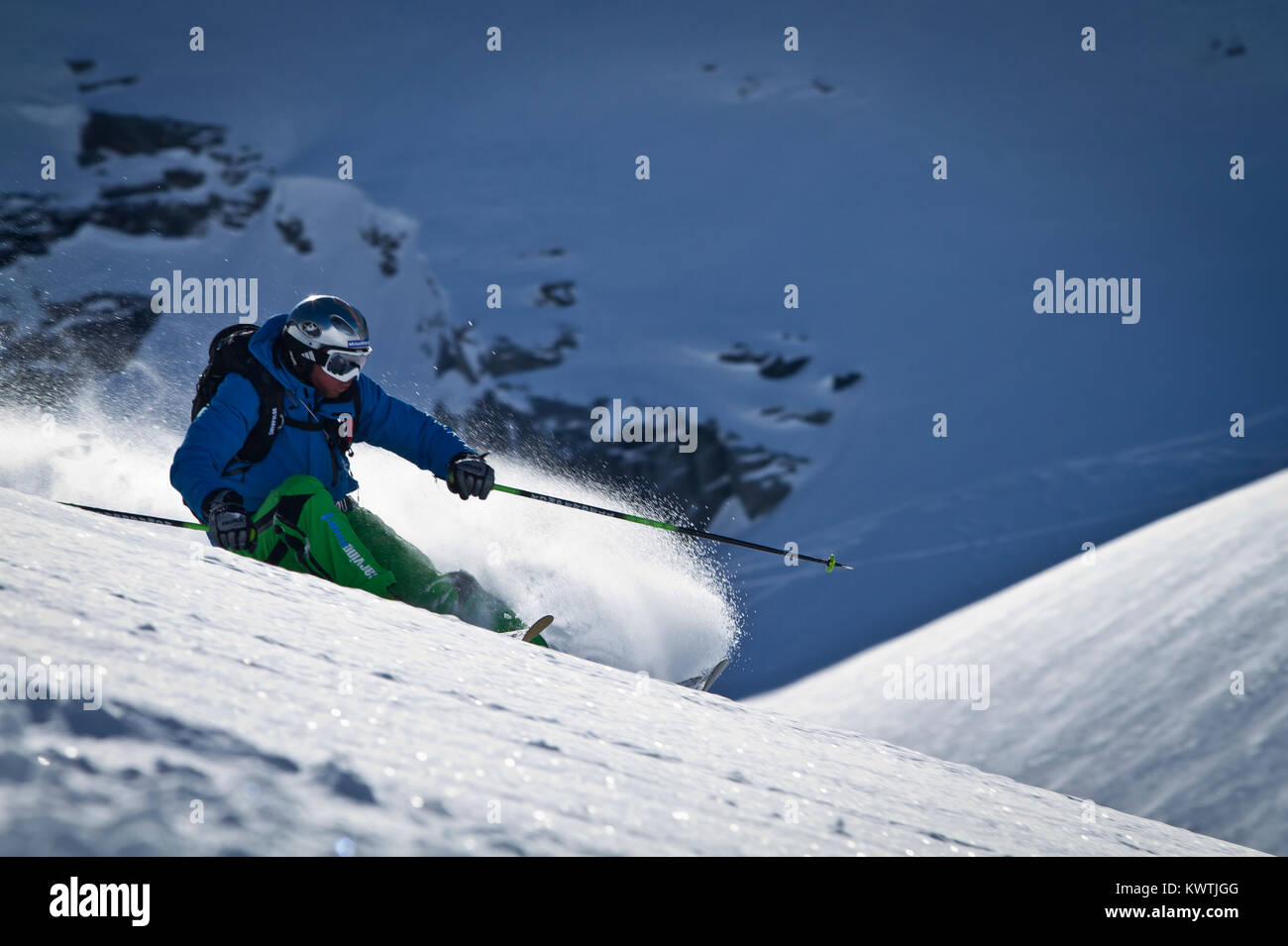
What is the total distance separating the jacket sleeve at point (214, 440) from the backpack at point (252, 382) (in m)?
0.03

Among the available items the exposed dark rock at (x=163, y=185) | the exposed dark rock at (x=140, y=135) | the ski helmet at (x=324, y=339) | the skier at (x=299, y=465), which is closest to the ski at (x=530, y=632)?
the skier at (x=299, y=465)

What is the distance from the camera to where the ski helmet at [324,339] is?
12.8 ft

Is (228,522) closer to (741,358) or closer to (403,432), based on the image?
(403,432)

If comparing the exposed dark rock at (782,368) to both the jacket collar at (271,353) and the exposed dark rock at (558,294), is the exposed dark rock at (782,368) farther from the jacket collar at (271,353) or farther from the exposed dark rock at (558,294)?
the jacket collar at (271,353)

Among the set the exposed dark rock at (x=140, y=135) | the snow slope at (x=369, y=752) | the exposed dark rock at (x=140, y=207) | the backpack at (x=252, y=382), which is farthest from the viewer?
the exposed dark rock at (x=140, y=135)

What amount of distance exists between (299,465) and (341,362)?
51cm

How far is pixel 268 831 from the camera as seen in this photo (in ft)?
3.53

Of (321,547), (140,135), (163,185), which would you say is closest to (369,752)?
(321,547)

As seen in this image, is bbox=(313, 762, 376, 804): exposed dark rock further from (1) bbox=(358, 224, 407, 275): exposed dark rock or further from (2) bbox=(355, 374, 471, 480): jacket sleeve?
(1) bbox=(358, 224, 407, 275): exposed dark rock

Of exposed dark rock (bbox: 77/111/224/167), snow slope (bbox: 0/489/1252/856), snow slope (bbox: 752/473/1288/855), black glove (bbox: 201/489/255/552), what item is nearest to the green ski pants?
black glove (bbox: 201/489/255/552)

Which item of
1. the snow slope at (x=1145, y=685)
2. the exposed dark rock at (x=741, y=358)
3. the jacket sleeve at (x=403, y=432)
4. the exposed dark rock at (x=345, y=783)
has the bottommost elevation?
the snow slope at (x=1145, y=685)

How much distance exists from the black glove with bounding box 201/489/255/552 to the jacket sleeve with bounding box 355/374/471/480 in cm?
108

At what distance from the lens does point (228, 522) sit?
3459mm
